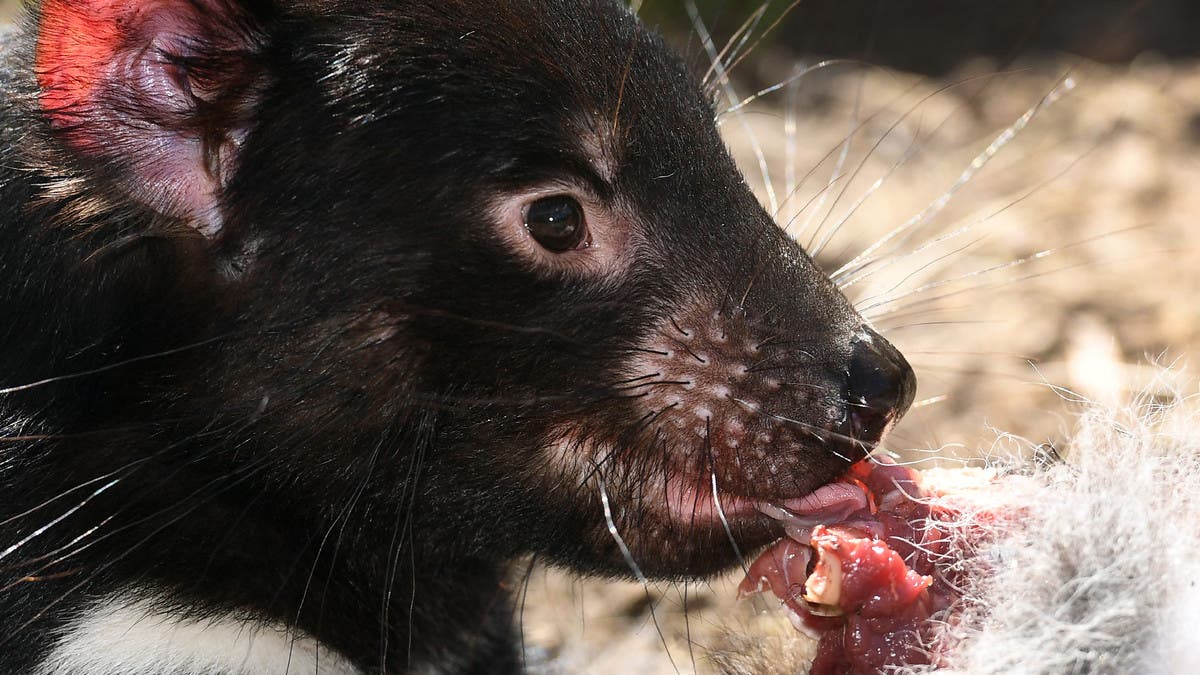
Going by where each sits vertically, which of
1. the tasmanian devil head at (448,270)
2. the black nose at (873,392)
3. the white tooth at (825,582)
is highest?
the tasmanian devil head at (448,270)

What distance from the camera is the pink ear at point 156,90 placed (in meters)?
2.08

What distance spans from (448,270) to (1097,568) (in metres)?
0.99

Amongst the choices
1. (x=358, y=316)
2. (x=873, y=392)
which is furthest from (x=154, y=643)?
(x=873, y=392)

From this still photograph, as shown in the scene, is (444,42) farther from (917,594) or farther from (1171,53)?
(1171,53)

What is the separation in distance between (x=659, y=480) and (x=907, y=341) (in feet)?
6.10

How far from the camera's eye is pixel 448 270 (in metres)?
2.11

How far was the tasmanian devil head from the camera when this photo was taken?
2.12 meters

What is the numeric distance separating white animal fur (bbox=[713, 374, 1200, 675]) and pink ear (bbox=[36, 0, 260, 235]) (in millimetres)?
1260

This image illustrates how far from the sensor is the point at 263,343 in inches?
86.4

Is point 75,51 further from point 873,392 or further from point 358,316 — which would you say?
point 873,392

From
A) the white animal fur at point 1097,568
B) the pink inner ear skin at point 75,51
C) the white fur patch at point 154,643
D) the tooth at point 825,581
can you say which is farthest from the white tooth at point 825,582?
the pink inner ear skin at point 75,51

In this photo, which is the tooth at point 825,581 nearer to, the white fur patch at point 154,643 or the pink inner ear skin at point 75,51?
the white fur patch at point 154,643

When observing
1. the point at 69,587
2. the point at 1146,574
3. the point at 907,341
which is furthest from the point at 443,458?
the point at 907,341

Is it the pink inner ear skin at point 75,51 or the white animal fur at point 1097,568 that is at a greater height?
the pink inner ear skin at point 75,51
